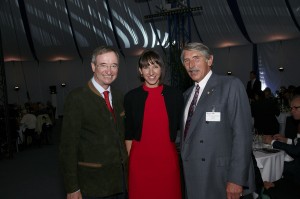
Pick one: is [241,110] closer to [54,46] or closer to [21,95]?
[54,46]

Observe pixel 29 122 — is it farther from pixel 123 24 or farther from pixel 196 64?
pixel 123 24

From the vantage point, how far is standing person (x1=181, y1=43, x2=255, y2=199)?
6.25 ft

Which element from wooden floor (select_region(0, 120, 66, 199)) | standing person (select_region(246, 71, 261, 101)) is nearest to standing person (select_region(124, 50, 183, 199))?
wooden floor (select_region(0, 120, 66, 199))

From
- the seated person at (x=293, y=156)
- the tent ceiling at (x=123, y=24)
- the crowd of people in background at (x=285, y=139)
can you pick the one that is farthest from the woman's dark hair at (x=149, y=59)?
the tent ceiling at (x=123, y=24)

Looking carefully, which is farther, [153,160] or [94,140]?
[153,160]

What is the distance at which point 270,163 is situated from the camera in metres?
3.38

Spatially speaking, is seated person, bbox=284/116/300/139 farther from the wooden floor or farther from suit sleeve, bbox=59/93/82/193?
suit sleeve, bbox=59/93/82/193

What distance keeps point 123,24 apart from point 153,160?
13247 millimetres

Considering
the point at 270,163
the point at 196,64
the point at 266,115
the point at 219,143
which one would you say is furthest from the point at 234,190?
the point at 266,115

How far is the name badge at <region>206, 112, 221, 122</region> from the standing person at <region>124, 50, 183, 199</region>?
0.93 feet

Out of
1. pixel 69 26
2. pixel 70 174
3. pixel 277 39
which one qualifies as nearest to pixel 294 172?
pixel 70 174

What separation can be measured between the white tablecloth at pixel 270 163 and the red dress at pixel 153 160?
1.46m

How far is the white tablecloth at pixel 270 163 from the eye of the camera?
332 cm

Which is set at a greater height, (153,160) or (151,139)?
(151,139)
